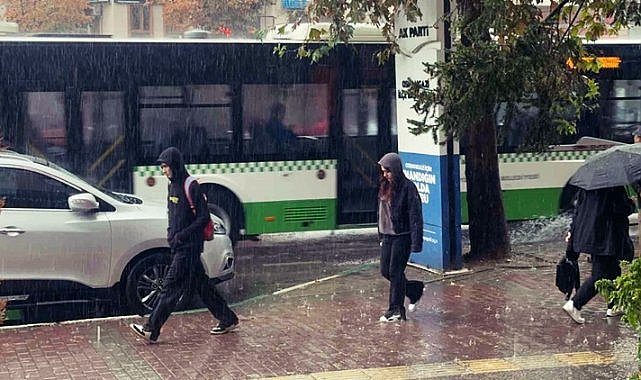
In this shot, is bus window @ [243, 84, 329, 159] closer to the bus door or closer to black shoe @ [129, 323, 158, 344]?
the bus door

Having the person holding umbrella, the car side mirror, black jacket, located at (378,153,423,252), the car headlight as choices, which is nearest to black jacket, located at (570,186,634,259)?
the person holding umbrella

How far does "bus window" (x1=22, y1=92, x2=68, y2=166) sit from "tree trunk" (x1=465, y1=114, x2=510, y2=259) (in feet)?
19.0

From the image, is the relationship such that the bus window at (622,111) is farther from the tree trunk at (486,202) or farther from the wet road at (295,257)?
the tree trunk at (486,202)

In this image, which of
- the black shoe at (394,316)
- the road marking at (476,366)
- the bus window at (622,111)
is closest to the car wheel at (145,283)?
the black shoe at (394,316)

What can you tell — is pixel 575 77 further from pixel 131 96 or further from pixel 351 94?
pixel 131 96

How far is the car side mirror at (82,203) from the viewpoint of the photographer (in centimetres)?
1048

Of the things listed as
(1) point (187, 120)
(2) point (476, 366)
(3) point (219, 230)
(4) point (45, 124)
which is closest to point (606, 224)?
(2) point (476, 366)

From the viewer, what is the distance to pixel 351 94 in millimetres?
15961

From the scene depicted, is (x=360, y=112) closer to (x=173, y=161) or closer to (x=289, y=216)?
(x=289, y=216)

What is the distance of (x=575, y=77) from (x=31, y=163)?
5.82 m

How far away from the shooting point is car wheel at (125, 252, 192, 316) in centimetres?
1082

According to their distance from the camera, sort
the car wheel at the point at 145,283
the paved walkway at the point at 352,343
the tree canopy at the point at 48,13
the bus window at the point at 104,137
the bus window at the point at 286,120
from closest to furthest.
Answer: the paved walkway at the point at 352,343 → the car wheel at the point at 145,283 → the bus window at the point at 104,137 → the bus window at the point at 286,120 → the tree canopy at the point at 48,13

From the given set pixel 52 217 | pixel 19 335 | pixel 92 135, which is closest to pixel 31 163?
pixel 52 217

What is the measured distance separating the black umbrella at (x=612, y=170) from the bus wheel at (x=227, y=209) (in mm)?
6429
